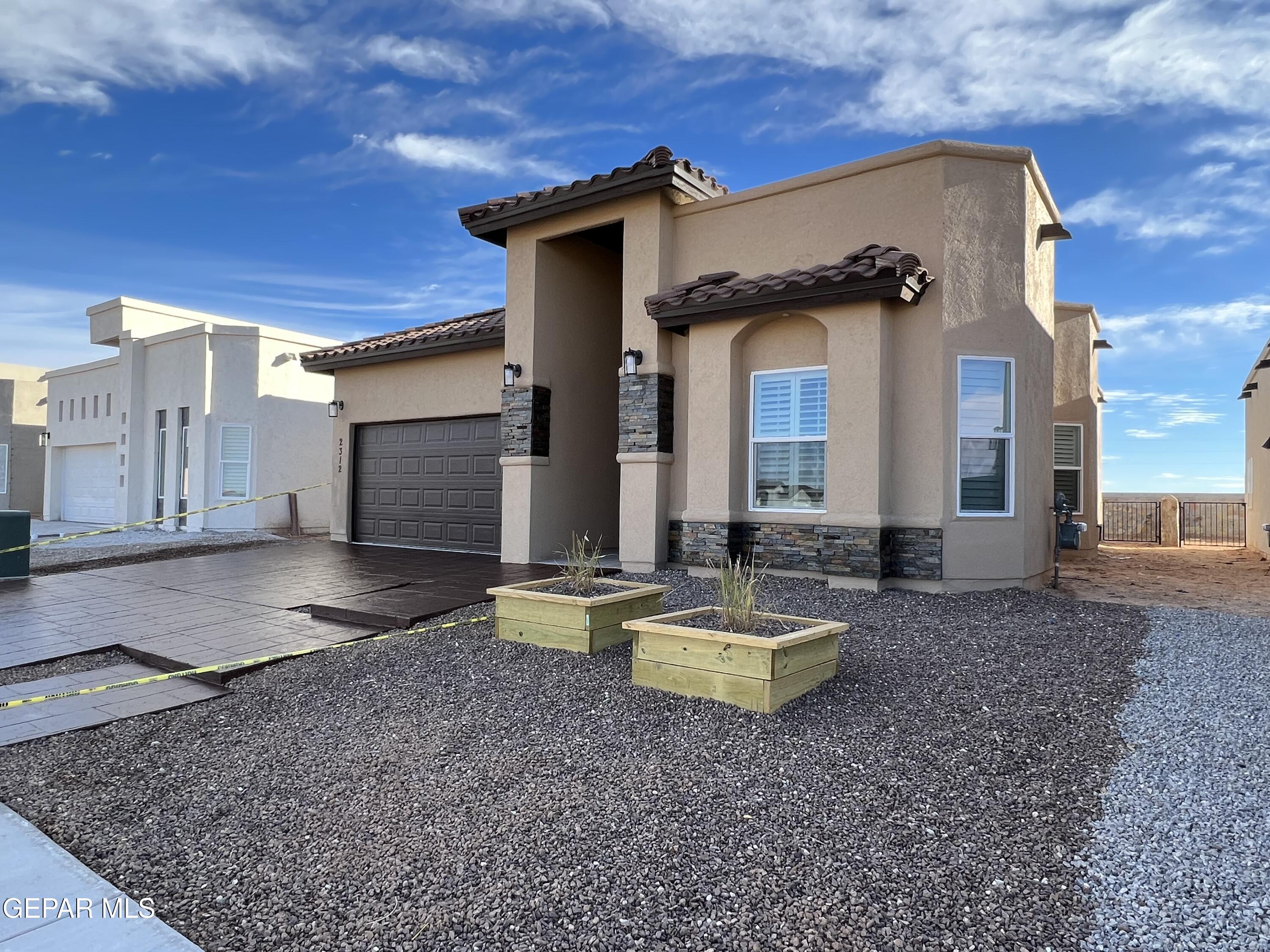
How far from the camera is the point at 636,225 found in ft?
32.2

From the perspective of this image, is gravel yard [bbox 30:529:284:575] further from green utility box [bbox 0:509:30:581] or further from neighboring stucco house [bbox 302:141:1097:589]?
neighboring stucco house [bbox 302:141:1097:589]

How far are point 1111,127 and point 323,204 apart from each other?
14815 mm

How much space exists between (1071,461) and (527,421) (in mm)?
10955

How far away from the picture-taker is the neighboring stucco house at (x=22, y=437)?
25219mm

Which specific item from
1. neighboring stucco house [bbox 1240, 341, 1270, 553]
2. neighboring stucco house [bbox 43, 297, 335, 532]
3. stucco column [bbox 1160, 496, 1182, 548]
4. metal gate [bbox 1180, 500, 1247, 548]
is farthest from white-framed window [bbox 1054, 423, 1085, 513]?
neighboring stucco house [bbox 43, 297, 335, 532]

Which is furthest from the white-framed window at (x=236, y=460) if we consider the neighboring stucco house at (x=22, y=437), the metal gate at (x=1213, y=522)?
the metal gate at (x=1213, y=522)

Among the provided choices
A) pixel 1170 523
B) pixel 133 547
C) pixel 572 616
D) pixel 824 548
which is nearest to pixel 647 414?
pixel 824 548

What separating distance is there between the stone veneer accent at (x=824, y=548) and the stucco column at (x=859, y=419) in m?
0.19

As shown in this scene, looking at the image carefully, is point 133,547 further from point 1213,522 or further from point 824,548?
point 1213,522

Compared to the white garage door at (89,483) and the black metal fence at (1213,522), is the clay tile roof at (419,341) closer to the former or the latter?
the white garage door at (89,483)

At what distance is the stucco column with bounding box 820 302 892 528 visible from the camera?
7934 mm

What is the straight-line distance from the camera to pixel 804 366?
862 cm

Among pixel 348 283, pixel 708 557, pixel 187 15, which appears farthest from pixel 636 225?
pixel 348 283

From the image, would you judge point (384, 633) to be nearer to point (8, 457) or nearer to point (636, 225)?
point (636, 225)
